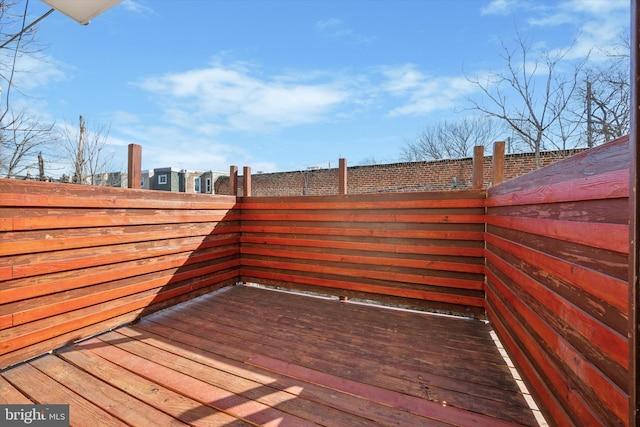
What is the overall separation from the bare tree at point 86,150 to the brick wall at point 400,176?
4.89 meters

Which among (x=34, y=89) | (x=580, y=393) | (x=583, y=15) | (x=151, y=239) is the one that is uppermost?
(x=583, y=15)

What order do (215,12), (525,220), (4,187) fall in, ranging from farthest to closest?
(215,12), (4,187), (525,220)

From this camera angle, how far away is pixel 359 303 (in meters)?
3.09

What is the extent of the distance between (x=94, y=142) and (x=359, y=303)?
10125 mm

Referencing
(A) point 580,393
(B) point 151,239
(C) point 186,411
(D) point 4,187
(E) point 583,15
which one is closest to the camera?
(A) point 580,393

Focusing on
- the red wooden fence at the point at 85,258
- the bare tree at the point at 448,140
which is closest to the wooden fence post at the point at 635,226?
the red wooden fence at the point at 85,258

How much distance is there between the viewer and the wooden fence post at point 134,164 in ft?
8.13

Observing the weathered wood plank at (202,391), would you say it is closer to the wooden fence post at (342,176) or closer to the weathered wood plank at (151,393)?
the weathered wood plank at (151,393)

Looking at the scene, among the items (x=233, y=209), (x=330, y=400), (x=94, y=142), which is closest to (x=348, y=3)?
(x=233, y=209)

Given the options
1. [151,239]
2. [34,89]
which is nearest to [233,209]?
[151,239]

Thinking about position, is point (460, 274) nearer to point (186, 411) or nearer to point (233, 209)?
point (186, 411)

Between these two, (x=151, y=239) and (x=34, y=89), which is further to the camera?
(x=34, y=89)

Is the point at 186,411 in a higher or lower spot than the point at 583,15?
lower

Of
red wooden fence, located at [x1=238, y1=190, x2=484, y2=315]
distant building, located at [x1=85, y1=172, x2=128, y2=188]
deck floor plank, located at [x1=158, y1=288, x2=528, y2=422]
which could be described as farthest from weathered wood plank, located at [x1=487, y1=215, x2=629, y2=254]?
distant building, located at [x1=85, y1=172, x2=128, y2=188]
